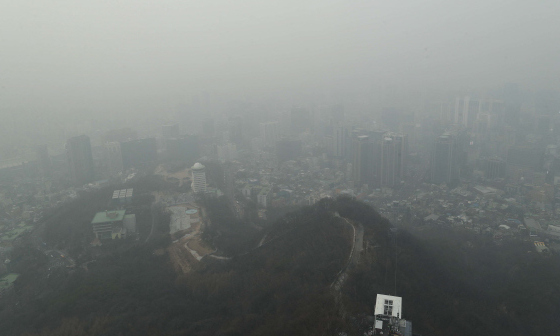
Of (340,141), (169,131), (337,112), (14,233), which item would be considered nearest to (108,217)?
(14,233)

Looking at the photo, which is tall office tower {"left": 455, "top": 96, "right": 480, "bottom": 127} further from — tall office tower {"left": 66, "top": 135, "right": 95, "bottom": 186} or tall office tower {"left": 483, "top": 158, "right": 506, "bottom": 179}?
tall office tower {"left": 66, "top": 135, "right": 95, "bottom": 186}

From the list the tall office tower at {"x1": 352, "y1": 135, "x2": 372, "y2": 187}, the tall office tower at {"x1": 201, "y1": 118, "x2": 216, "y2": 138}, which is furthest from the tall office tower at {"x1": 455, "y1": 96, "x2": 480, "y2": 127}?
the tall office tower at {"x1": 201, "y1": 118, "x2": 216, "y2": 138}

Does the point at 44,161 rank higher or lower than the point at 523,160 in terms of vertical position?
higher

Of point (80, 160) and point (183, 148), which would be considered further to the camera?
point (183, 148)

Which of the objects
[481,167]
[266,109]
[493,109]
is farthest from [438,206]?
[266,109]

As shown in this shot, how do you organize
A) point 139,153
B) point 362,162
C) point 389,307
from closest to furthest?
point 389,307 → point 362,162 → point 139,153

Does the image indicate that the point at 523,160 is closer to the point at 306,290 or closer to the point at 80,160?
the point at 306,290

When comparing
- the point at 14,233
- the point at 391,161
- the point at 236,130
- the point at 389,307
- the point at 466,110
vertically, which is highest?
the point at 466,110

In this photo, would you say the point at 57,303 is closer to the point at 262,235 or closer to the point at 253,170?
the point at 262,235
